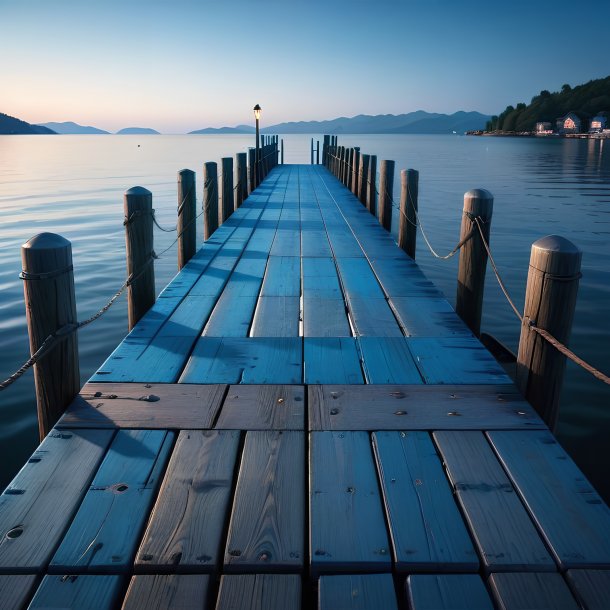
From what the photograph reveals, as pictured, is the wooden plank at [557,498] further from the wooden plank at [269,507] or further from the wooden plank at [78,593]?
the wooden plank at [78,593]

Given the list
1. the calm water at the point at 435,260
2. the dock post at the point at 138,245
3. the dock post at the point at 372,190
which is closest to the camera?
the dock post at the point at 138,245

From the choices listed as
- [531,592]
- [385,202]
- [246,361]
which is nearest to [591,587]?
[531,592]

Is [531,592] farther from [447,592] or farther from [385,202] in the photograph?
[385,202]

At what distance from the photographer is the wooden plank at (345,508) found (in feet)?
7.22

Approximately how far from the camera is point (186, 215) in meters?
7.11

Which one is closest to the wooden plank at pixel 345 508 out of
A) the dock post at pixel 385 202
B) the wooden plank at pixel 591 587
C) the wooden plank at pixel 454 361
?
the wooden plank at pixel 591 587

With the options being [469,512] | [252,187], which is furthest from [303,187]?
[469,512]

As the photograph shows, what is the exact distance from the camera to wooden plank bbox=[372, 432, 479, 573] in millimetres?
2207

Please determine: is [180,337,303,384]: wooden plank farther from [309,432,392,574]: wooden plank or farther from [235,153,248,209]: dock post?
[235,153,248,209]: dock post

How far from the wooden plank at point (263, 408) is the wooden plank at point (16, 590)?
3.93ft

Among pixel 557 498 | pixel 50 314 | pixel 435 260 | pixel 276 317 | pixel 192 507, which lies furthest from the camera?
pixel 435 260

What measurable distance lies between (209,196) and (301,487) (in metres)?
6.67

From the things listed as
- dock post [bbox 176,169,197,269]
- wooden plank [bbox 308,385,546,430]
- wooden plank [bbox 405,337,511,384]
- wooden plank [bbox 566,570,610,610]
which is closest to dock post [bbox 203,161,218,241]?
dock post [bbox 176,169,197,269]

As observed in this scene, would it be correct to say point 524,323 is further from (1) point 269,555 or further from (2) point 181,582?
(2) point 181,582
